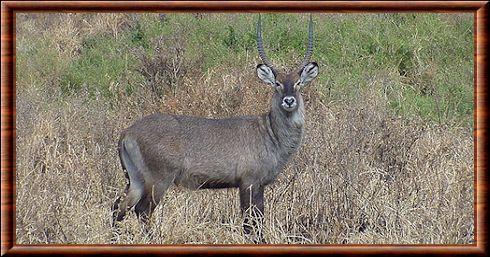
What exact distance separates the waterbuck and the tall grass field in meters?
0.16

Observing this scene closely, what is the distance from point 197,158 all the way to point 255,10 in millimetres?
1997

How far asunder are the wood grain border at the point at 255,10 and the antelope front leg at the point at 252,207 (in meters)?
Result: 1.36

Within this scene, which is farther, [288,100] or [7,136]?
[288,100]

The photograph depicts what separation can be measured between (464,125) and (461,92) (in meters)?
1.25

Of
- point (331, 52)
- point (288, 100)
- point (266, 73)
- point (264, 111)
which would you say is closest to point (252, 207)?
point (288, 100)

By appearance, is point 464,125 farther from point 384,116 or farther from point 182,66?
point 182,66

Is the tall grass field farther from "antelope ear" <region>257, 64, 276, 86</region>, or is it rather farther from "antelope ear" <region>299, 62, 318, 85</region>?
"antelope ear" <region>257, 64, 276, 86</region>

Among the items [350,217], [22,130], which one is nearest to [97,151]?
[22,130]

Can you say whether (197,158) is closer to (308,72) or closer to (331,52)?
(308,72)

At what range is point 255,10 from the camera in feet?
17.8

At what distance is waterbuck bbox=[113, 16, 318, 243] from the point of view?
23.4 feet

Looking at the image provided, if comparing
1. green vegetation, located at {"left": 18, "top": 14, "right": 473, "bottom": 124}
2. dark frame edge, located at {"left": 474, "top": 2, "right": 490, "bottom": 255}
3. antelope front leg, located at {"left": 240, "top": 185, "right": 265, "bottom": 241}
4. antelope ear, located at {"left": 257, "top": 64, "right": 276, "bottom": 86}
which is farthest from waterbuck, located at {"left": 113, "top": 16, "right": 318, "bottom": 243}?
green vegetation, located at {"left": 18, "top": 14, "right": 473, "bottom": 124}

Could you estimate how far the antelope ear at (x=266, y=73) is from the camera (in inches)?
300

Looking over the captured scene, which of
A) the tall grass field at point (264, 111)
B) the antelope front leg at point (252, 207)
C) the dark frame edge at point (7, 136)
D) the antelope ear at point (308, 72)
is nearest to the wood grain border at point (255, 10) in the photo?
the dark frame edge at point (7, 136)
